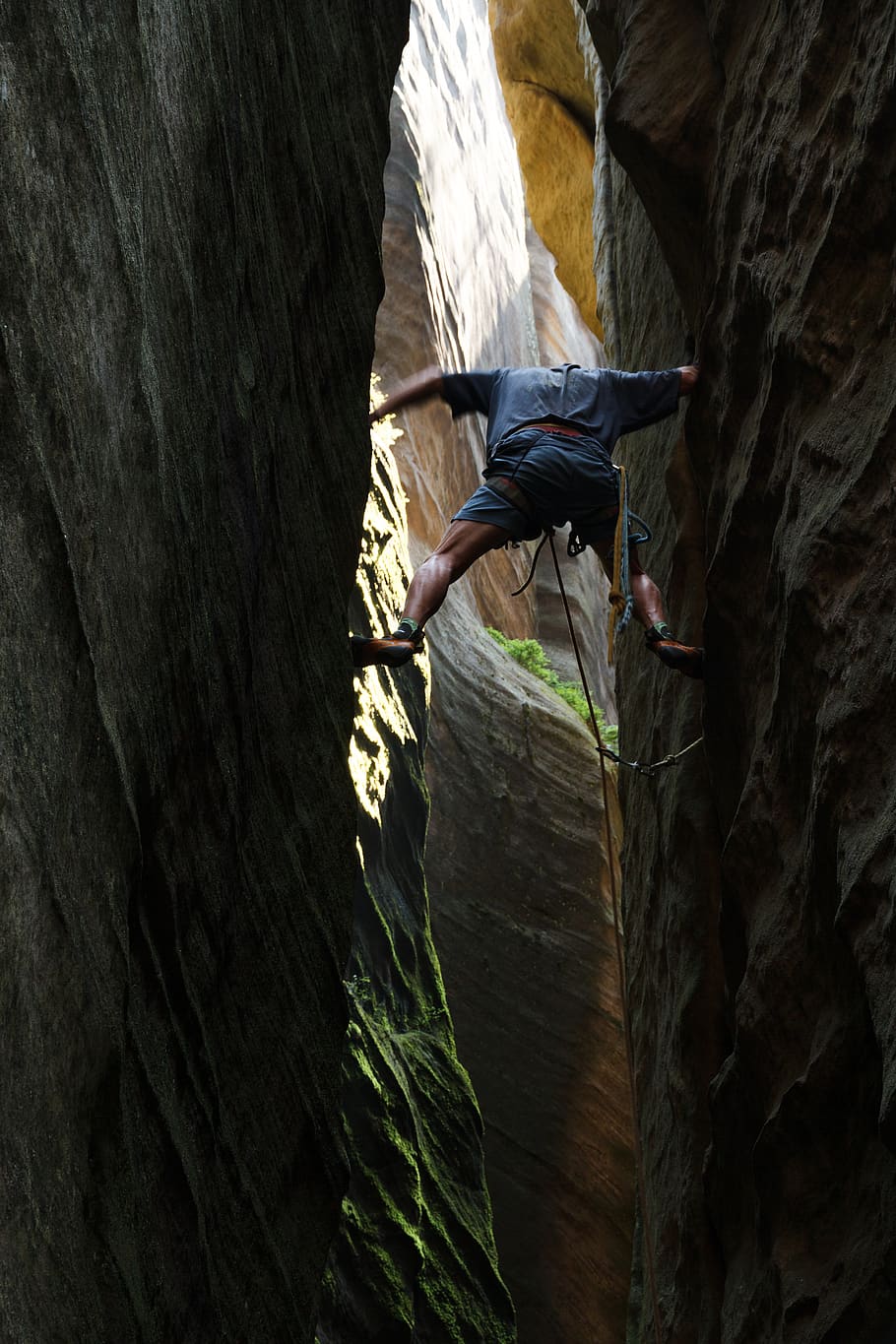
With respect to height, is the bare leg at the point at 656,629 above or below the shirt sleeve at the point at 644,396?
below

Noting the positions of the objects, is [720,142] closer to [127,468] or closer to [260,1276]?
[127,468]

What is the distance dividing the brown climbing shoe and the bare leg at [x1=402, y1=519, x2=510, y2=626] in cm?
20

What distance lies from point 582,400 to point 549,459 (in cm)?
51

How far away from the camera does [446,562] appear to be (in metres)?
6.48

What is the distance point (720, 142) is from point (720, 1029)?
4418 millimetres

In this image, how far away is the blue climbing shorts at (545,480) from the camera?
668 cm

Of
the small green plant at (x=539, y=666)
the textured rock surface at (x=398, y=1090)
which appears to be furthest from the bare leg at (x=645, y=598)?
the small green plant at (x=539, y=666)

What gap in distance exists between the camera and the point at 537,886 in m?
14.9

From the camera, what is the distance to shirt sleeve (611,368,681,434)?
6.94 metres

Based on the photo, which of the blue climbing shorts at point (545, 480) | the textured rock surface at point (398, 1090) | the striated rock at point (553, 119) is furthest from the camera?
the striated rock at point (553, 119)

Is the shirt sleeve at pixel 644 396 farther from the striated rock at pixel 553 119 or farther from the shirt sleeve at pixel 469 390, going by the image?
the striated rock at pixel 553 119

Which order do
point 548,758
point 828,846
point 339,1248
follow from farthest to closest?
1. point 548,758
2. point 339,1248
3. point 828,846

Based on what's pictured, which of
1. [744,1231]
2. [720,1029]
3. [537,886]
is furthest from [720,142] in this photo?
[537,886]

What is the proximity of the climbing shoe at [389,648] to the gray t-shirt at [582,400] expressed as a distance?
1.46 meters
